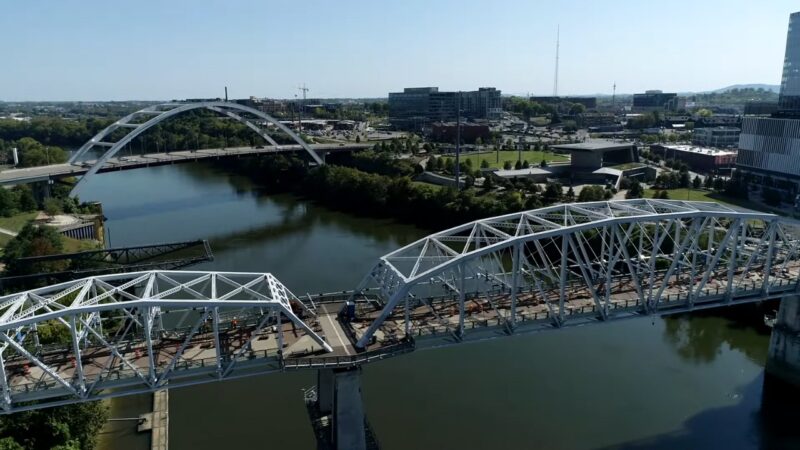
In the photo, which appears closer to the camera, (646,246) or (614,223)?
(614,223)

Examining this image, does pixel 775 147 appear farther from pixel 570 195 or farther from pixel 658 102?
pixel 658 102

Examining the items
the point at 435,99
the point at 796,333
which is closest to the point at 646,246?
the point at 796,333

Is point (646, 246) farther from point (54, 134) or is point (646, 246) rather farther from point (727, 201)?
point (54, 134)

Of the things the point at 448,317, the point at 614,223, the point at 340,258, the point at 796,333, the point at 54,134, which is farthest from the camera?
the point at 54,134

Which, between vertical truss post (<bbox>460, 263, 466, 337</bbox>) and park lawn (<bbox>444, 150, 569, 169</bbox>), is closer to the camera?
vertical truss post (<bbox>460, 263, 466, 337</bbox>)

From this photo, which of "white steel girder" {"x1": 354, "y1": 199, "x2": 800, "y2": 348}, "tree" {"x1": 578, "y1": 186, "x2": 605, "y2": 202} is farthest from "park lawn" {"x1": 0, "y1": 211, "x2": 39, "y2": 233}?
"tree" {"x1": 578, "y1": 186, "x2": 605, "y2": 202}

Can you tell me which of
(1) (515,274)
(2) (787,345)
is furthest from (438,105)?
(1) (515,274)

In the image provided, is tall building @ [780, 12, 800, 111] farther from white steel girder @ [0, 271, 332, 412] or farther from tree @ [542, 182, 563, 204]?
white steel girder @ [0, 271, 332, 412]

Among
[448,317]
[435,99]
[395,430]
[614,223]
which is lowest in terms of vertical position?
[395,430]
